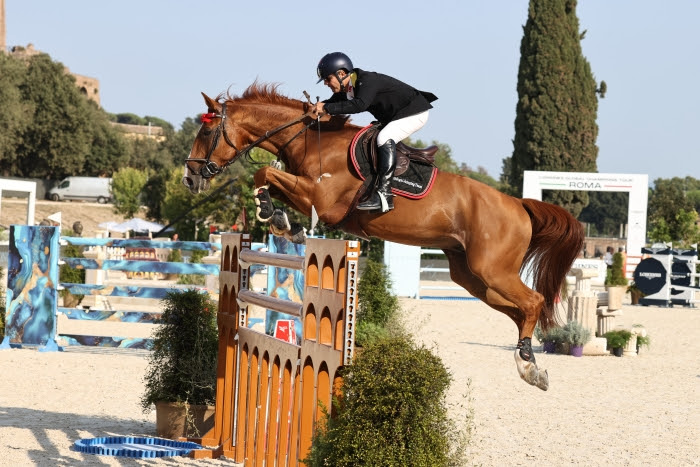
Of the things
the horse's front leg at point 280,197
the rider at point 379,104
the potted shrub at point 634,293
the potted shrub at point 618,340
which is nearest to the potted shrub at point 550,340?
the potted shrub at point 618,340

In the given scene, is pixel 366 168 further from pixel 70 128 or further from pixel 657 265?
pixel 70 128

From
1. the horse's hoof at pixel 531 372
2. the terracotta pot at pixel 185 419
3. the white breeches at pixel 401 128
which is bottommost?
the terracotta pot at pixel 185 419

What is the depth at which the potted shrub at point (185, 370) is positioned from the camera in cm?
612

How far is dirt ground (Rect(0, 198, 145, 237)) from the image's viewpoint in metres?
46.5

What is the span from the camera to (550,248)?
20.1 ft

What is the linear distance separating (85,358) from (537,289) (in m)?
5.99

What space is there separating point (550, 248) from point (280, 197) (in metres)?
1.92

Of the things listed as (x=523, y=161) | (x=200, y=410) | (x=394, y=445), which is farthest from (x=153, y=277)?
(x=394, y=445)

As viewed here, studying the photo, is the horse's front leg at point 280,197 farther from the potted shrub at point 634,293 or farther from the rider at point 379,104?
the potted shrub at point 634,293

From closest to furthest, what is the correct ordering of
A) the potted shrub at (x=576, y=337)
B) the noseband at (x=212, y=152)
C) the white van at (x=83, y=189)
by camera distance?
the noseband at (x=212, y=152) → the potted shrub at (x=576, y=337) → the white van at (x=83, y=189)

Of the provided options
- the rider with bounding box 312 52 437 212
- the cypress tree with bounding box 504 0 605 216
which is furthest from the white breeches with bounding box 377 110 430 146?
the cypress tree with bounding box 504 0 605 216

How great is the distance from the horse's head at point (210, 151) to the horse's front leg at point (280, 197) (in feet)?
1.22

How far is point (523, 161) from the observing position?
37.6 m

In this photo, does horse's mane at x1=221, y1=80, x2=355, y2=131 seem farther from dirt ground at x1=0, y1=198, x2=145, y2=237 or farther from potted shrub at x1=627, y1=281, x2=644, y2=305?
dirt ground at x1=0, y1=198, x2=145, y2=237
